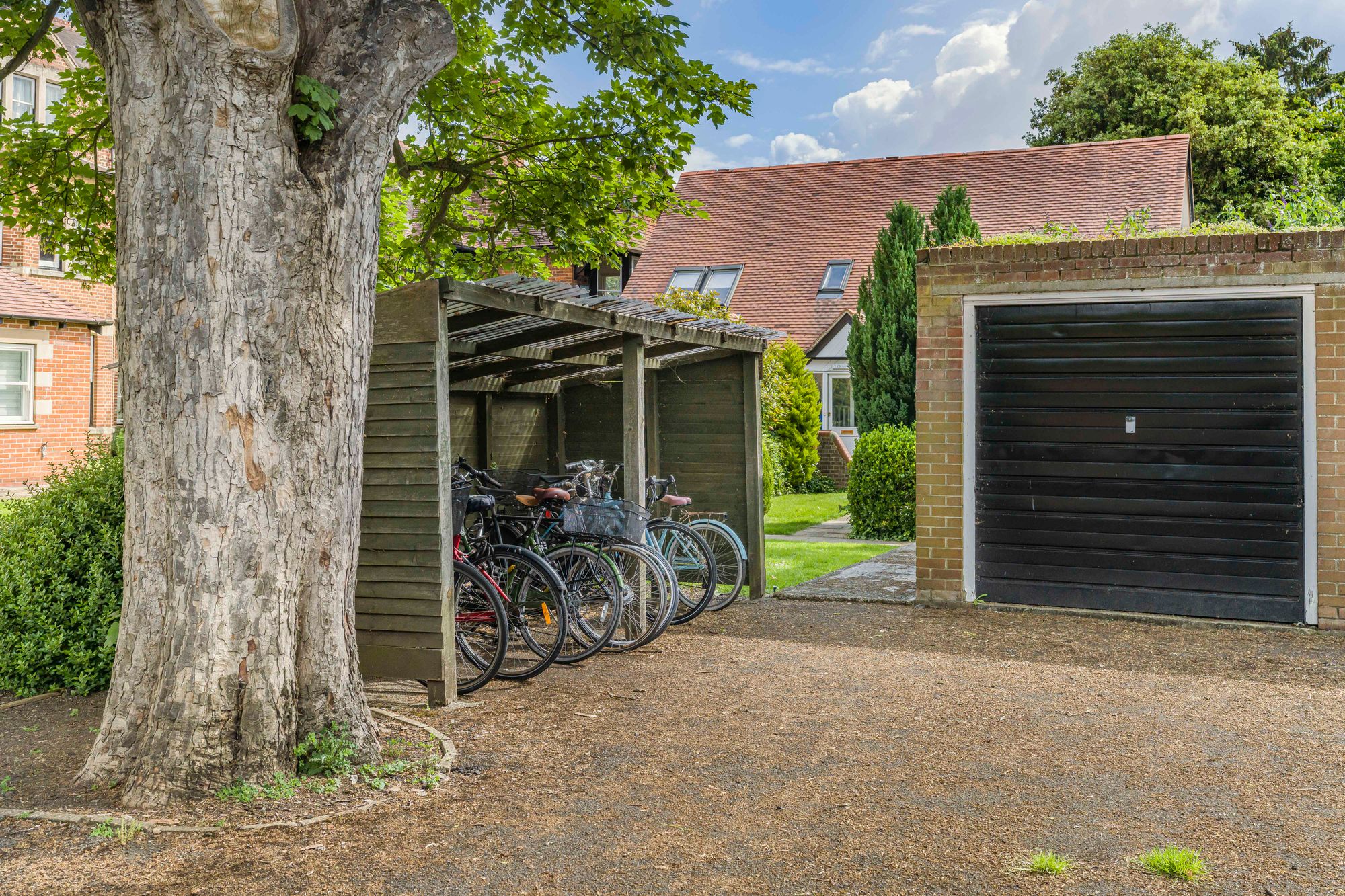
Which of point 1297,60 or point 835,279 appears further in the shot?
point 1297,60

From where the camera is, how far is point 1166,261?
26.8 ft

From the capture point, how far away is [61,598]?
6.05 meters

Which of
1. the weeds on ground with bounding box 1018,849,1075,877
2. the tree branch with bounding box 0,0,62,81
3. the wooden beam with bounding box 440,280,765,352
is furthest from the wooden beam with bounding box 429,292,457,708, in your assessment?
the weeds on ground with bounding box 1018,849,1075,877

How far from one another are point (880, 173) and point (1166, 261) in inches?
792

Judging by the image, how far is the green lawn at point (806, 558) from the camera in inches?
415

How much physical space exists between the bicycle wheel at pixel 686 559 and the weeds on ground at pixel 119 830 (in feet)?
14.3

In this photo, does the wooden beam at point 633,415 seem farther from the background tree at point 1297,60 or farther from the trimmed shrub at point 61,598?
the background tree at point 1297,60

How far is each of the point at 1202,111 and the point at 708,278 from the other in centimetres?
1431

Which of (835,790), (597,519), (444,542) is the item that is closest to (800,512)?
(597,519)

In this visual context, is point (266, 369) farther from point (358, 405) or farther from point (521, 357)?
point (521, 357)

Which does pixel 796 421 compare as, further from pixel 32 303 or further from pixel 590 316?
pixel 32 303

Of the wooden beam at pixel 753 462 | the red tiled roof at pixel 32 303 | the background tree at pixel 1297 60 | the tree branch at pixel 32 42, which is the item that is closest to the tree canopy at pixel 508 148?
the tree branch at pixel 32 42

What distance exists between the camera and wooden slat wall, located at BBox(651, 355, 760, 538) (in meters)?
9.26

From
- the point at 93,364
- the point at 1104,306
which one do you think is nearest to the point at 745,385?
the point at 1104,306
